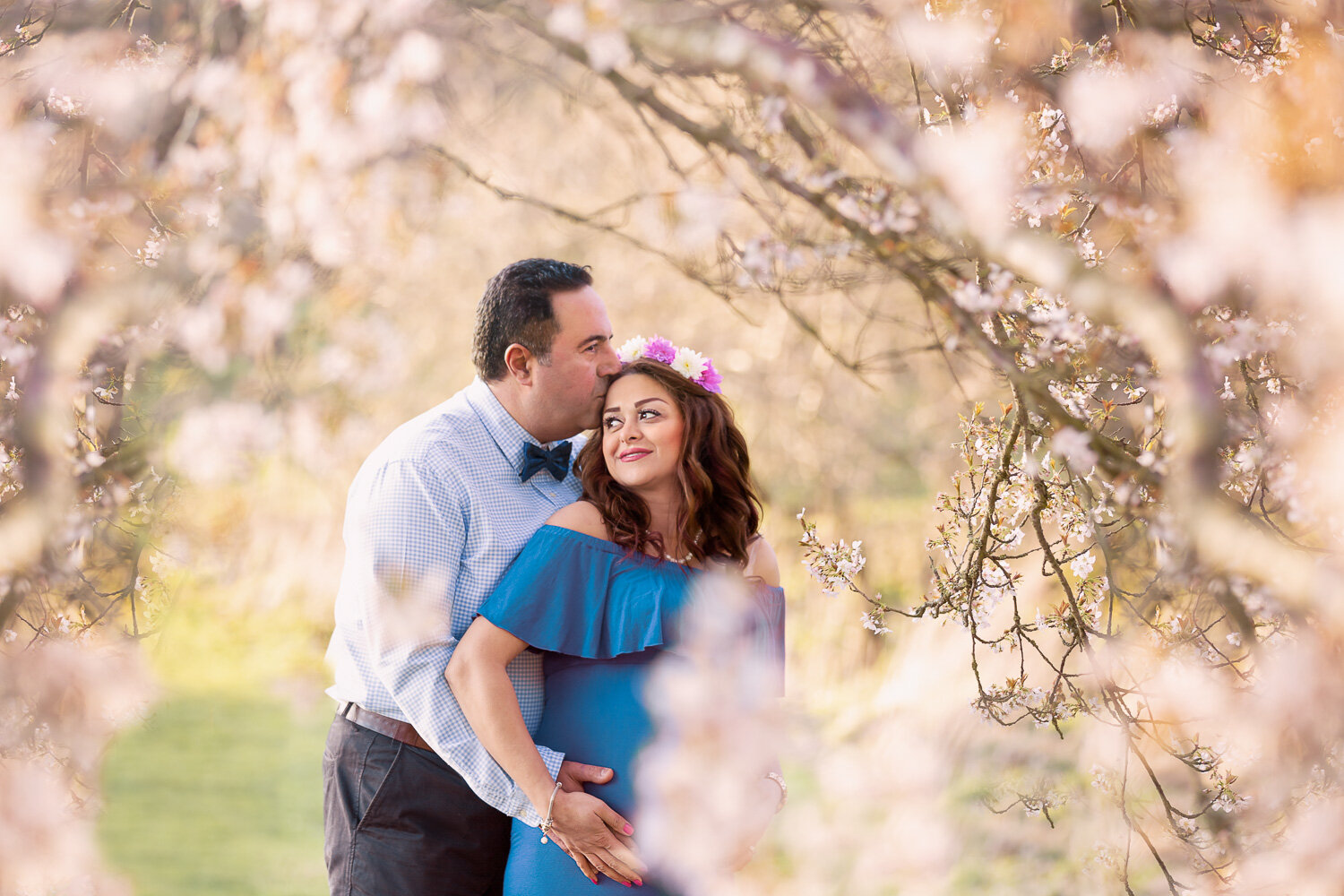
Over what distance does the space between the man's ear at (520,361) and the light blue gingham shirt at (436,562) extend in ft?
0.26

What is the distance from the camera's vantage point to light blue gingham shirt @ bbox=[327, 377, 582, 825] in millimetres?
1964

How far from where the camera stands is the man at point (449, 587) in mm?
1972

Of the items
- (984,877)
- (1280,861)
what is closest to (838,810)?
(984,877)

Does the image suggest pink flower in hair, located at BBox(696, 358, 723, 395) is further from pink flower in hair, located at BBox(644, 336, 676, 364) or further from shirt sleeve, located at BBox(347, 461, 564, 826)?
shirt sleeve, located at BBox(347, 461, 564, 826)

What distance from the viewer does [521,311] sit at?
2.28m

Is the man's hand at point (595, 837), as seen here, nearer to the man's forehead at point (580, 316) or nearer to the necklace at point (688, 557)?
the necklace at point (688, 557)

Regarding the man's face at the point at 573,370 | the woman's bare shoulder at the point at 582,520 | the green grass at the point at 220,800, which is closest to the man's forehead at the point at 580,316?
the man's face at the point at 573,370

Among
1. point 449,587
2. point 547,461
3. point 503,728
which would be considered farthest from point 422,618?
point 547,461

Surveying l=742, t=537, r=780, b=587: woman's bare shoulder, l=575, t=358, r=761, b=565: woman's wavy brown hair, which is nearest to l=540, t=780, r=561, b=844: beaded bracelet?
l=575, t=358, r=761, b=565: woman's wavy brown hair

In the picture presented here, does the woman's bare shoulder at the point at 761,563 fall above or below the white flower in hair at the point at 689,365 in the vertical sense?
below

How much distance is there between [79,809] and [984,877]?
4353mm

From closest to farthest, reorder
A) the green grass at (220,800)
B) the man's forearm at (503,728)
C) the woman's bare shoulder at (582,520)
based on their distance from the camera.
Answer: the man's forearm at (503,728), the woman's bare shoulder at (582,520), the green grass at (220,800)

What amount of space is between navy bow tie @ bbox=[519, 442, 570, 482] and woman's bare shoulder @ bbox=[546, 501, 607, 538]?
0.17 m

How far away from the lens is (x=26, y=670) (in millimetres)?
1523
